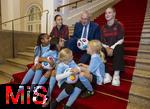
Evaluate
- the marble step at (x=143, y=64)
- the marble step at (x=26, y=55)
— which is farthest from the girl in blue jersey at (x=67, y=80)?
the marble step at (x=26, y=55)

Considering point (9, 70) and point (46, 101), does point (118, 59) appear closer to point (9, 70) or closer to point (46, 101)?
Result: point (46, 101)

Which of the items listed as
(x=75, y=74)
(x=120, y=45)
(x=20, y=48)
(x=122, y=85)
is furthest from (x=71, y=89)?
(x=20, y=48)

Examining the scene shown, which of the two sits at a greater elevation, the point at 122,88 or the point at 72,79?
the point at 72,79

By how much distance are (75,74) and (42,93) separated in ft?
2.04

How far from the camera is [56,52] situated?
10.7 feet

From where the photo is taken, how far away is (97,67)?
277 centimetres

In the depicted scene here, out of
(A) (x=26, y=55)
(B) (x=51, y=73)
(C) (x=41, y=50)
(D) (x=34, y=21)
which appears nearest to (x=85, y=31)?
(C) (x=41, y=50)

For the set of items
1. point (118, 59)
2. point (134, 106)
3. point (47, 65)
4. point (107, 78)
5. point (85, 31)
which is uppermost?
point (85, 31)

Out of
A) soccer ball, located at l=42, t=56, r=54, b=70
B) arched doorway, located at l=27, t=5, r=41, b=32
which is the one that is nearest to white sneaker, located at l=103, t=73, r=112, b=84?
soccer ball, located at l=42, t=56, r=54, b=70

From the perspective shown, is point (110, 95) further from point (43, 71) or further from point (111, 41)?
point (43, 71)

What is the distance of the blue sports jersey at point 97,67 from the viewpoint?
2.74 metres

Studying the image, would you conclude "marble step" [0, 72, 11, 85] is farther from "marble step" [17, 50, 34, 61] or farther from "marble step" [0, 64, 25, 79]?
"marble step" [17, 50, 34, 61]

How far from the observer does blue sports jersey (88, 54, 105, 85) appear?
2740 mm

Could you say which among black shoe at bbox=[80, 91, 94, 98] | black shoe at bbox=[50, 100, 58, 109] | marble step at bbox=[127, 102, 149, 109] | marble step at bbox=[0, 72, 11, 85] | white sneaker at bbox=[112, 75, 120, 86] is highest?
white sneaker at bbox=[112, 75, 120, 86]
